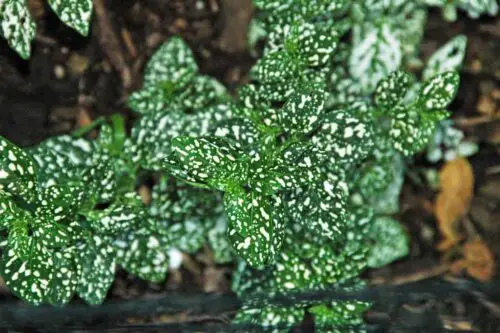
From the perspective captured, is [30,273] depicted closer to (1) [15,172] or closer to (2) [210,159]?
(1) [15,172]

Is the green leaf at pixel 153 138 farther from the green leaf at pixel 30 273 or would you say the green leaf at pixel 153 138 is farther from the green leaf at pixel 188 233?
the green leaf at pixel 30 273

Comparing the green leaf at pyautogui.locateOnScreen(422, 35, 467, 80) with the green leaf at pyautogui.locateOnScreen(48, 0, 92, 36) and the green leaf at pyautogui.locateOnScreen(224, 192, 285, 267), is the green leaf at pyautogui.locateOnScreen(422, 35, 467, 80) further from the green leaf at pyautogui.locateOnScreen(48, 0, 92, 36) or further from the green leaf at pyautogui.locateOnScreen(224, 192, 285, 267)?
the green leaf at pyautogui.locateOnScreen(48, 0, 92, 36)

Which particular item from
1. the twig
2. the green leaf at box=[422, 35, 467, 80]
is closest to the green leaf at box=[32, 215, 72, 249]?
the twig

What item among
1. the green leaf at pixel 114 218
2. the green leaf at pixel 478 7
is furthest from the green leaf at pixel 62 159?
the green leaf at pixel 478 7

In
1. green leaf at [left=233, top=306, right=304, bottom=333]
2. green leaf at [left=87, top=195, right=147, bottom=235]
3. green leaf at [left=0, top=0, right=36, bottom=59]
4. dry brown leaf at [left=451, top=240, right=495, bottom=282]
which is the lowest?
green leaf at [left=233, top=306, right=304, bottom=333]

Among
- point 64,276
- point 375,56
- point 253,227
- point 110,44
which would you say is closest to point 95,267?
point 64,276

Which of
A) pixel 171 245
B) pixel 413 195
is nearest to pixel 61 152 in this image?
pixel 171 245
